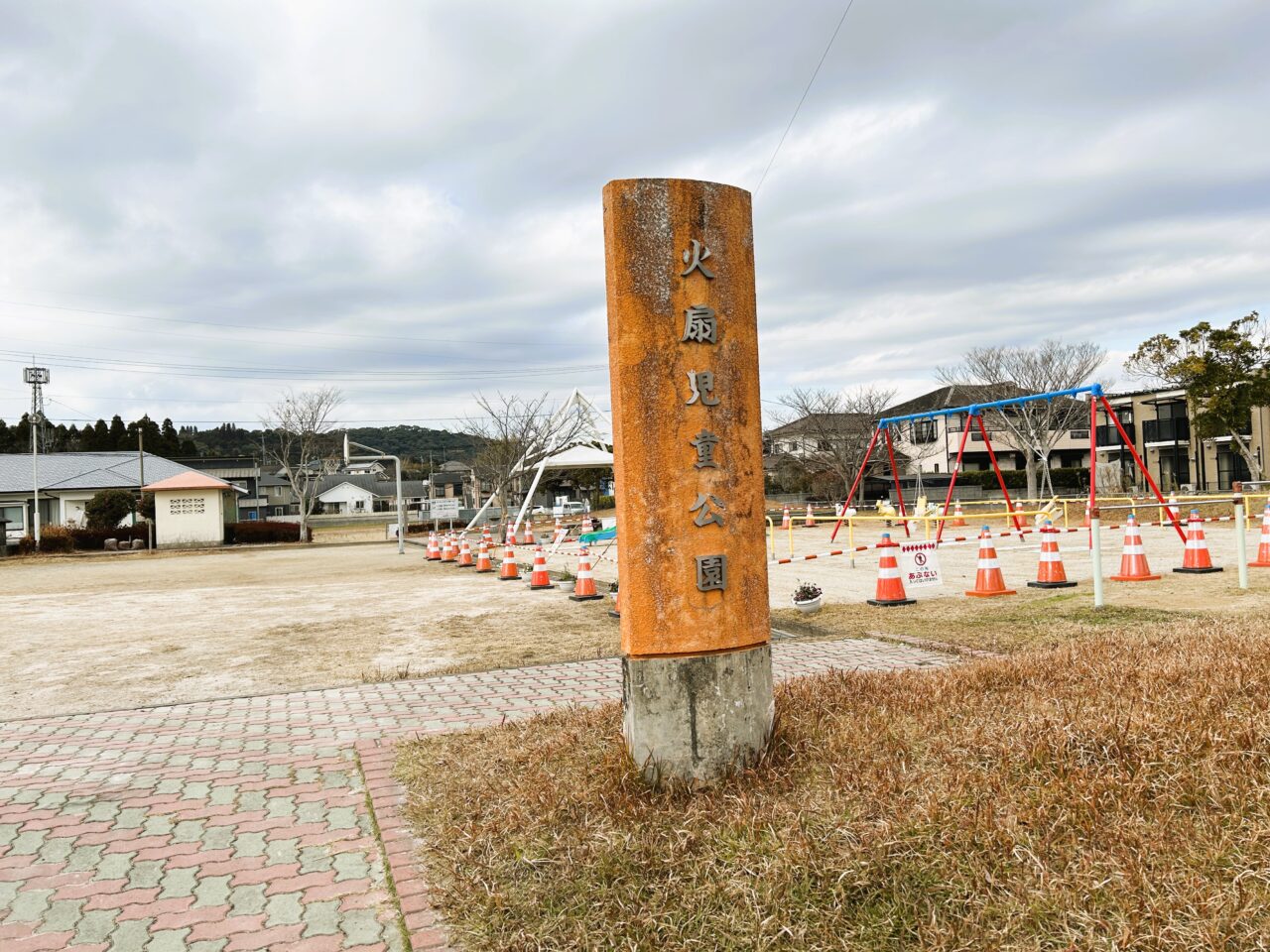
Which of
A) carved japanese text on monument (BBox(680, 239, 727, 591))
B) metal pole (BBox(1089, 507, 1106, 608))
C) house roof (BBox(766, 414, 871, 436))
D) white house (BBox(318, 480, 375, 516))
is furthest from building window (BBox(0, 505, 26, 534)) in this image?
carved japanese text on monument (BBox(680, 239, 727, 591))

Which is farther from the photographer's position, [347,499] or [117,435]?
[347,499]

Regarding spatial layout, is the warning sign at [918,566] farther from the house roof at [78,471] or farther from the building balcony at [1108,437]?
the building balcony at [1108,437]

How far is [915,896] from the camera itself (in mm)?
2973

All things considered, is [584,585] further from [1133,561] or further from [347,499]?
[347,499]

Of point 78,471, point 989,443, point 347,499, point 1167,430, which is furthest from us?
point 347,499

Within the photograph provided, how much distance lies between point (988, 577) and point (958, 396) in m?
45.5

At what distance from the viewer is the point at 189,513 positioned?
126 feet

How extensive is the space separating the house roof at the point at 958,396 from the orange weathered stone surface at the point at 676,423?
90.6 ft

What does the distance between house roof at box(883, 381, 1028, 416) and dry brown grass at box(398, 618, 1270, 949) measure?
27.6 metres

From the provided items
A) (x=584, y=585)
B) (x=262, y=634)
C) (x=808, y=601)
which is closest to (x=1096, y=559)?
(x=808, y=601)

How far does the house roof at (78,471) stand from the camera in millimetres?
44656

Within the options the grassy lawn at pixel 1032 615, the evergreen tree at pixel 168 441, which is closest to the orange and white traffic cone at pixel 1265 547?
the grassy lawn at pixel 1032 615

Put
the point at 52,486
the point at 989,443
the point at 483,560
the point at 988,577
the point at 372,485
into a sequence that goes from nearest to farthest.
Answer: the point at 988,577 < the point at 483,560 < the point at 989,443 < the point at 52,486 < the point at 372,485

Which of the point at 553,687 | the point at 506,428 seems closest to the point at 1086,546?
the point at 553,687
